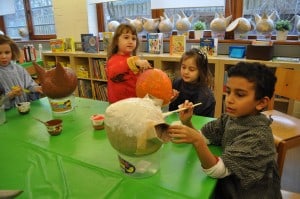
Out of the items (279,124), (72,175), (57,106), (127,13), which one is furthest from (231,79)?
(127,13)

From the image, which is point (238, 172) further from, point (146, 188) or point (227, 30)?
point (227, 30)

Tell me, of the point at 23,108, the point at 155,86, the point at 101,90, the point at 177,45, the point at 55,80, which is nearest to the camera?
the point at 155,86

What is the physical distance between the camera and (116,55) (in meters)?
1.66

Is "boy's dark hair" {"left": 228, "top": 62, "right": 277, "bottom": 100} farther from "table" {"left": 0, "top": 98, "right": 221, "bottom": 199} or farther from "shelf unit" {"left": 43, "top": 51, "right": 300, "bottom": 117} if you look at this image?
"shelf unit" {"left": 43, "top": 51, "right": 300, "bottom": 117}

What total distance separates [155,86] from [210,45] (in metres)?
1.39

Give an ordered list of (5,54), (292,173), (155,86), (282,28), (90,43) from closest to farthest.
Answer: (155,86) < (5,54) < (292,173) < (282,28) < (90,43)

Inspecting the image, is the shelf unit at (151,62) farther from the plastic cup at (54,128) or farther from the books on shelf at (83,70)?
the plastic cup at (54,128)

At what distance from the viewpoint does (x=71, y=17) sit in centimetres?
338

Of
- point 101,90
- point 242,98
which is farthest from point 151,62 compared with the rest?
point 242,98

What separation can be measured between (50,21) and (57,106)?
300 cm

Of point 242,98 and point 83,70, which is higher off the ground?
point 242,98

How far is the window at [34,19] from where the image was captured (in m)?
3.93

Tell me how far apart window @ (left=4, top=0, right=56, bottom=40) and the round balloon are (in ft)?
10.8

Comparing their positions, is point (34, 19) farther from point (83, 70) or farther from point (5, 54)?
point (5, 54)
